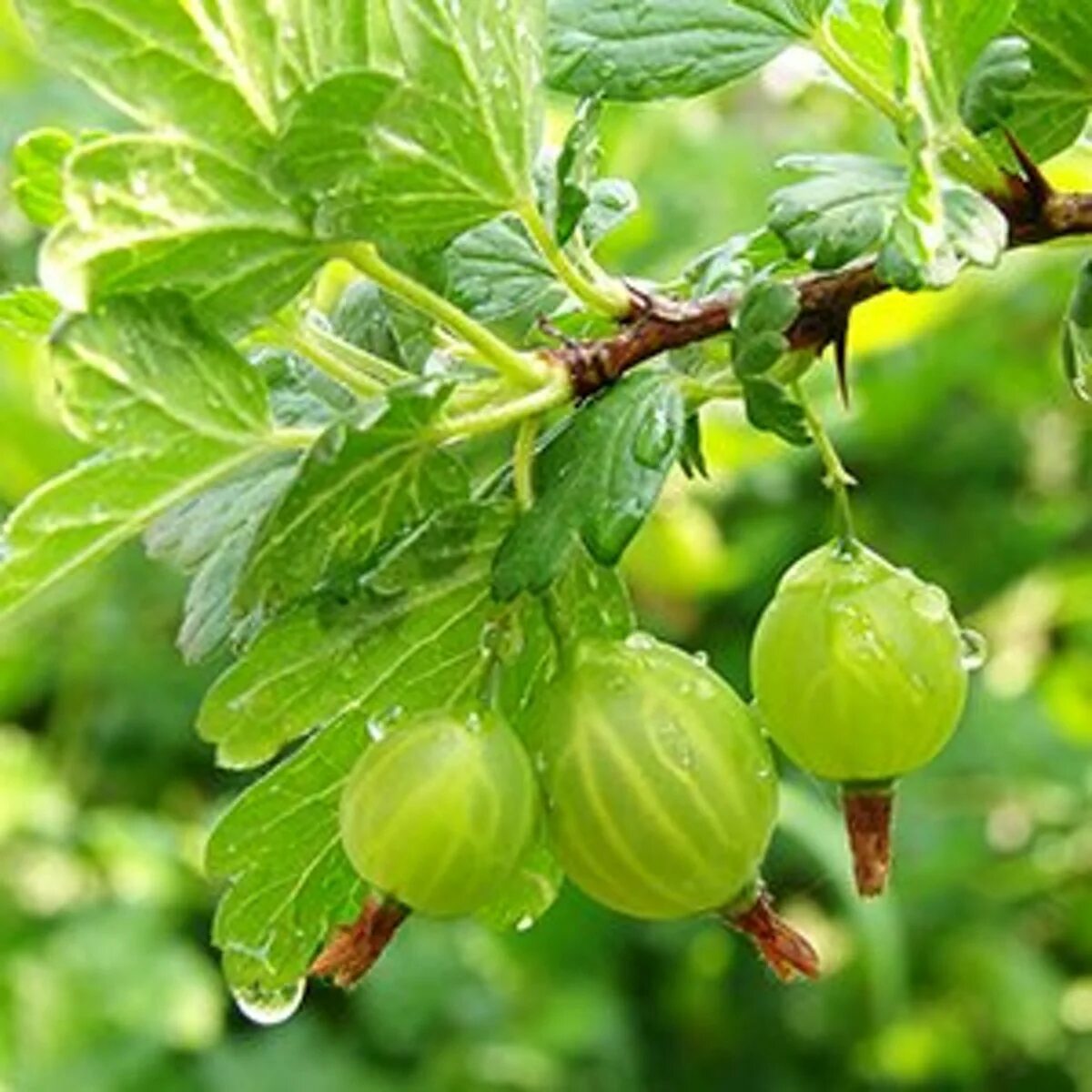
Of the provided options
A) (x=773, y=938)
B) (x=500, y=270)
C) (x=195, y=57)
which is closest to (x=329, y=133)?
→ (x=195, y=57)

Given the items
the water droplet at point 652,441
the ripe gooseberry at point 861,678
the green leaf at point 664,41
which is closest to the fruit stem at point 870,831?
the ripe gooseberry at point 861,678

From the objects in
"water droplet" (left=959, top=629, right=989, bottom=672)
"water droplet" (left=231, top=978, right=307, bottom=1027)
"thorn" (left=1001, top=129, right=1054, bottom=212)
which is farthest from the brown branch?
"water droplet" (left=231, top=978, right=307, bottom=1027)

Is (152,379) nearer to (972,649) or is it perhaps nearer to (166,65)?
(166,65)

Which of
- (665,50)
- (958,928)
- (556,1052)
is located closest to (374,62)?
(665,50)

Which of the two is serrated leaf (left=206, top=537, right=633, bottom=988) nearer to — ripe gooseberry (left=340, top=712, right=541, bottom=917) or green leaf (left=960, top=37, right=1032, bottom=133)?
ripe gooseberry (left=340, top=712, right=541, bottom=917)

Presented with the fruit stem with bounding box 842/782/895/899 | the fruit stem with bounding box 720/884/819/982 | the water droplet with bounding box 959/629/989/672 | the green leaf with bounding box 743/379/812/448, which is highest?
the green leaf with bounding box 743/379/812/448
